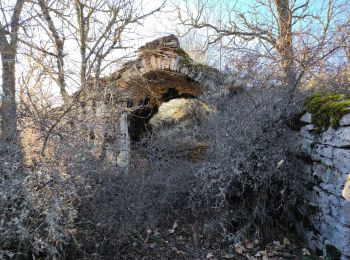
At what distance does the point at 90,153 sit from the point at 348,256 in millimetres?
3433

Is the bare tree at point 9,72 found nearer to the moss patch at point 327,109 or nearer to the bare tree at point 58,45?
the bare tree at point 58,45

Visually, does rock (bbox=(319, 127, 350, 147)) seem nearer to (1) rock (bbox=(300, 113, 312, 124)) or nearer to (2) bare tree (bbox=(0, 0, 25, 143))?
(1) rock (bbox=(300, 113, 312, 124))

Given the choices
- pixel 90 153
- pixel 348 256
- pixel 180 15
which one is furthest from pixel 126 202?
pixel 180 15

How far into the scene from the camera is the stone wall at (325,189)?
10.2 feet

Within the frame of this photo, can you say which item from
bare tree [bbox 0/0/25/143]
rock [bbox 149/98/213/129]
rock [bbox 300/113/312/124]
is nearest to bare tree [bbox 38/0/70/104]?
bare tree [bbox 0/0/25/143]

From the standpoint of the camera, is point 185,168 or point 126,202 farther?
point 185,168

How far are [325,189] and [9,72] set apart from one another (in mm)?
7402

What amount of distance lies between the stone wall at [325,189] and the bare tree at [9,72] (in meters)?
4.11

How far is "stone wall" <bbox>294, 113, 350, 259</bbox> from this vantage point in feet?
10.2

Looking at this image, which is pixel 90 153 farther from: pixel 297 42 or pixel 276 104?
pixel 297 42

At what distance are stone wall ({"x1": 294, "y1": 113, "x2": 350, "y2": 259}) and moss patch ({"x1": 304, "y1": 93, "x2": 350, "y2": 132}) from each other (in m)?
0.08

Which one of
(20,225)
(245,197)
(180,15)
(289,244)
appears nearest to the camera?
(20,225)

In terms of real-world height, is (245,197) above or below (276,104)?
below

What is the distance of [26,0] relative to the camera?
22.4 ft
